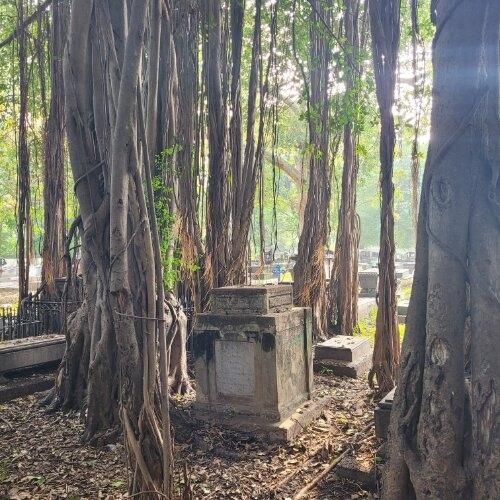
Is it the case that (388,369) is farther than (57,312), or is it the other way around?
(57,312)

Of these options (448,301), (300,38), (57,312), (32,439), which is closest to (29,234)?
(57,312)

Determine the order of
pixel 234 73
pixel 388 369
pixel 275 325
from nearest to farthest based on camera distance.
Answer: pixel 275 325 → pixel 388 369 → pixel 234 73

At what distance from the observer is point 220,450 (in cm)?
382

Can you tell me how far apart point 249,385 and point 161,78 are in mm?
3062

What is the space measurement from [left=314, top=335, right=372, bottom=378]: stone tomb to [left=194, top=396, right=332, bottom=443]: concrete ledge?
1.53 m

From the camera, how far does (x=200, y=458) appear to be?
3695 mm

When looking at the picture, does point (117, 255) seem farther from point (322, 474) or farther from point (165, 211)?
point (165, 211)

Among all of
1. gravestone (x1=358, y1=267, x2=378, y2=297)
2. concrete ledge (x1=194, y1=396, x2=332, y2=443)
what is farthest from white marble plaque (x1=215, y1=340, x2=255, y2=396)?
gravestone (x1=358, y1=267, x2=378, y2=297)

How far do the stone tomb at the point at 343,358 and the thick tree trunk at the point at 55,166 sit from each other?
4483mm

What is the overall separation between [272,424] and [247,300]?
1.00 meters

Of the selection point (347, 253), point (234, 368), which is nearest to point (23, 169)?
point (347, 253)

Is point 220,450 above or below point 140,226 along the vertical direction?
below

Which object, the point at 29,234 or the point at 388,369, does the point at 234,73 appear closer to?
the point at 388,369

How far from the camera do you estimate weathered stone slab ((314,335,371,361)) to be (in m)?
6.14
